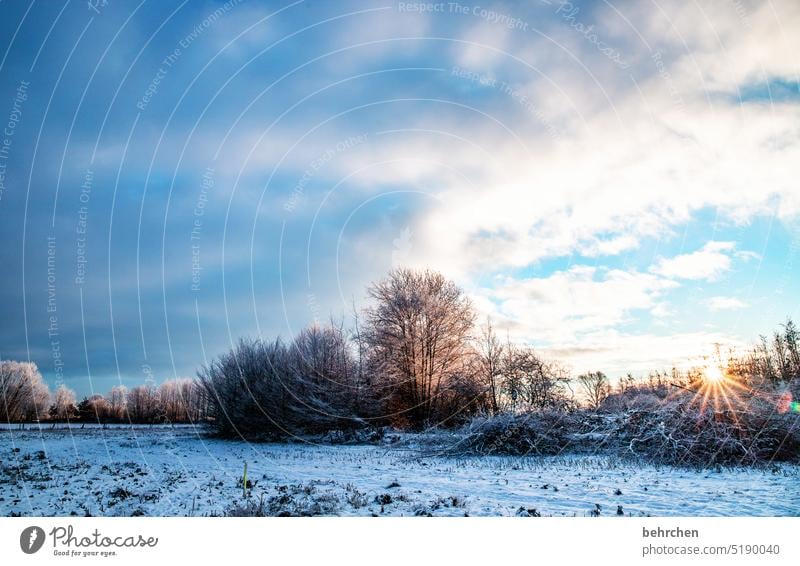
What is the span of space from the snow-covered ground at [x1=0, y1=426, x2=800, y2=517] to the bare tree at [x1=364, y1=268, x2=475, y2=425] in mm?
19756

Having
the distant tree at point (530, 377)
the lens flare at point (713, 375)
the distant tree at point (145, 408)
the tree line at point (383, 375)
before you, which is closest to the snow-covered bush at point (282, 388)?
the tree line at point (383, 375)

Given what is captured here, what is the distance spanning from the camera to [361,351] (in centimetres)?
Result: 3666

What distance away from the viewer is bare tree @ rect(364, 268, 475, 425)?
37000mm

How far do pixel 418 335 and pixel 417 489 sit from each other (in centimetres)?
2676

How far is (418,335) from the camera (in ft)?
124

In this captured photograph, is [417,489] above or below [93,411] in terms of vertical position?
above

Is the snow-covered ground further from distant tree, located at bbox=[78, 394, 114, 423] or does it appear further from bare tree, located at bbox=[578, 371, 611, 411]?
distant tree, located at bbox=[78, 394, 114, 423]

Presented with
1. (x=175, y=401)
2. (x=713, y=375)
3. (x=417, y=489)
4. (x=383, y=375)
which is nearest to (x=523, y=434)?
(x=713, y=375)

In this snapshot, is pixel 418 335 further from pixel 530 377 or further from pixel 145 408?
pixel 145 408

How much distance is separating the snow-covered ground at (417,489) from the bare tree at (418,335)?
64.8 feet

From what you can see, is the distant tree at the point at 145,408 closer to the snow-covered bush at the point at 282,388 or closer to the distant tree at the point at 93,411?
the distant tree at the point at 93,411
